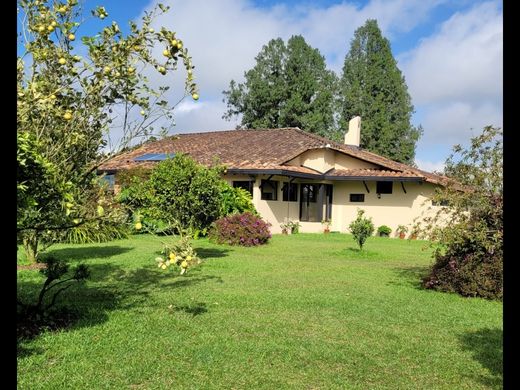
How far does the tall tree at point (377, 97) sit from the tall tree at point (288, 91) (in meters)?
2.20

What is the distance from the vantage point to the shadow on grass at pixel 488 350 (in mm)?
4867

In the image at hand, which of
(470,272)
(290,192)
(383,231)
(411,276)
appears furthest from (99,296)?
(383,231)

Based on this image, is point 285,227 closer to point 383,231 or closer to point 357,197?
point 357,197

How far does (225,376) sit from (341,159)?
74.3 ft

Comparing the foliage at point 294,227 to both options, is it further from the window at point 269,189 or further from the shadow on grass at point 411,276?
the shadow on grass at point 411,276

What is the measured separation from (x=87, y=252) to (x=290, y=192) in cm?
1229

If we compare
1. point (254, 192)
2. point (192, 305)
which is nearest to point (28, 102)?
point (192, 305)

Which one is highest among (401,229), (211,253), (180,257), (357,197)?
(357,197)

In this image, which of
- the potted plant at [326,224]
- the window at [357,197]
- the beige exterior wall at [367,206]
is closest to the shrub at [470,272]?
the beige exterior wall at [367,206]

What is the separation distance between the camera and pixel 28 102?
3.61 m

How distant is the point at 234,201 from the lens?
19.6 m

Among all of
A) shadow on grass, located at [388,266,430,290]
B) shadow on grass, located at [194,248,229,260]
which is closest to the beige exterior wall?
shadow on grass, located at [194,248,229,260]
